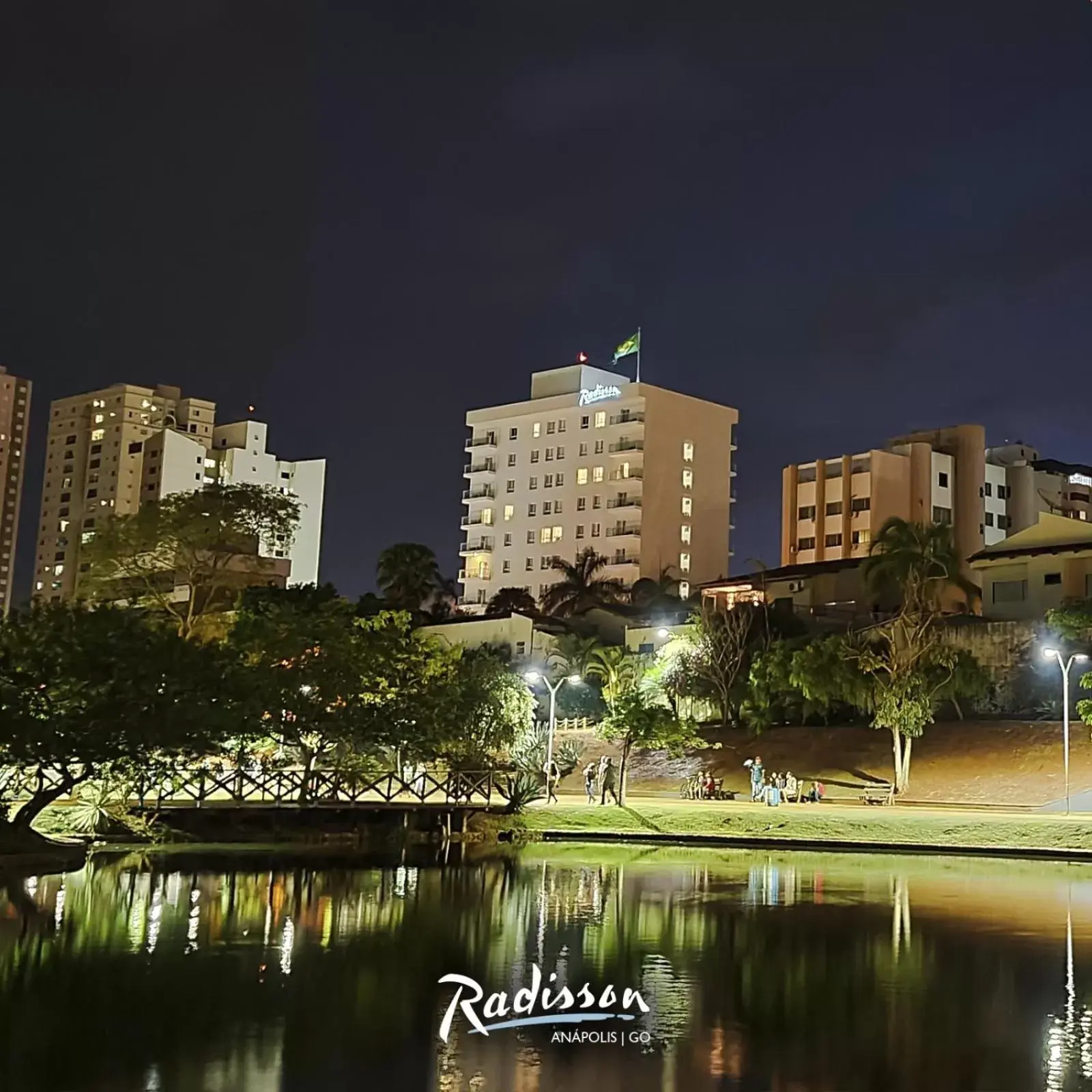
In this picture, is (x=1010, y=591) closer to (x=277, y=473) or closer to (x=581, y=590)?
(x=581, y=590)

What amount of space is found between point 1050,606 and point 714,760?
18.5m

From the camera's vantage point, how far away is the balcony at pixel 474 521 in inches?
4668

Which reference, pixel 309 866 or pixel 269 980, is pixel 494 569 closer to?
pixel 309 866

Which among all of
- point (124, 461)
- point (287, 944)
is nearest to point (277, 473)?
point (124, 461)

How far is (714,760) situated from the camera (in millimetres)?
59219

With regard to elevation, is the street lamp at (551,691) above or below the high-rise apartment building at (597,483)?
below

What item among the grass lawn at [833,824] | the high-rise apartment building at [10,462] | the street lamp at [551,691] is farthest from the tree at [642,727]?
the high-rise apartment building at [10,462]

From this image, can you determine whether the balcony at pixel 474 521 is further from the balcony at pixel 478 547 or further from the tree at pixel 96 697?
the tree at pixel 96 697

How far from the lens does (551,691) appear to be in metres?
48.0

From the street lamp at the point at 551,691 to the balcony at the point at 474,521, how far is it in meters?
44.9

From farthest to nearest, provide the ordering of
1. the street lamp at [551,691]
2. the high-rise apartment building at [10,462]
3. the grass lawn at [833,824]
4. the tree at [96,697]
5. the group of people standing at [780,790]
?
the high-rise apartment building at [10,462], the street lamp at [551,691], the group of people standing at [780,790], the grass lawn at [833,824], the tree at [96,697]

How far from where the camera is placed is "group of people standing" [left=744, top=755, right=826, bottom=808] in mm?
48219

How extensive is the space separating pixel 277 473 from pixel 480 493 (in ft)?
117

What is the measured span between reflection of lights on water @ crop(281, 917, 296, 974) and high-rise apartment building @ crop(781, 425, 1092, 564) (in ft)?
266
